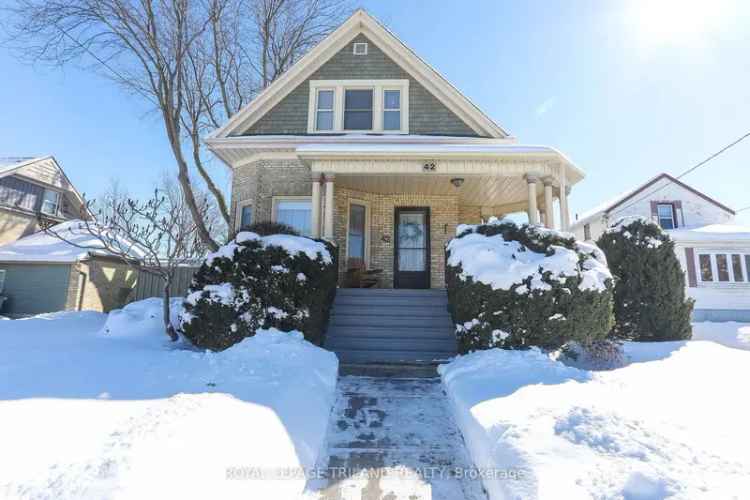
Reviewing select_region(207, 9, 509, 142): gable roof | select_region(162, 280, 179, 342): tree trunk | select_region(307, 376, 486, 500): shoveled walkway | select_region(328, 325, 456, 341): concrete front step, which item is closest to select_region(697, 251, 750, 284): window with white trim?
select_region(207, 9, 509, 142): gable roof

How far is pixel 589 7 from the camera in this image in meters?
8.90

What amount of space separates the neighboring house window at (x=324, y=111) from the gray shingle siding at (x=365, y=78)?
328 mm

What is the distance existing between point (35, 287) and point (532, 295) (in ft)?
57.6

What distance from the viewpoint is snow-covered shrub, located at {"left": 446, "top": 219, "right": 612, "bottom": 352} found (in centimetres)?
504

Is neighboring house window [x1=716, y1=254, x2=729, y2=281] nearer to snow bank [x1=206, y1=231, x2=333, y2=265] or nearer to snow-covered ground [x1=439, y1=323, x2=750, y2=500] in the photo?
snow-covered ground [x1=439, y1=323, x2=750, y2=500]

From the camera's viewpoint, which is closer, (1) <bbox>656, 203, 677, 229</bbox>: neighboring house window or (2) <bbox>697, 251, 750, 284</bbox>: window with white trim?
(2) <bbox>697, 251, 750, 284</bbox>: window with white trim

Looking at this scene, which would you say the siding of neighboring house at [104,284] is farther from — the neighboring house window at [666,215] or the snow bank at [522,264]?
the neighboring house window at [666,215]

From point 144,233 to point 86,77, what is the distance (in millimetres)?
7693

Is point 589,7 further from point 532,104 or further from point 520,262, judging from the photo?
point 520,262

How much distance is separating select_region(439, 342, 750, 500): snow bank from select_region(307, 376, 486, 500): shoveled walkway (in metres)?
0.20

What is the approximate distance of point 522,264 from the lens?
17.2ft

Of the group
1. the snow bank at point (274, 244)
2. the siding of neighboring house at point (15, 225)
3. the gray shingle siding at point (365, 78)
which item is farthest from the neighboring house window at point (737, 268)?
the siding of neighboring house at point (15, 225)

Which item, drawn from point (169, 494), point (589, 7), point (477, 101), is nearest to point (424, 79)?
point (477, 101)

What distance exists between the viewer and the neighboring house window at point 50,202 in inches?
744
